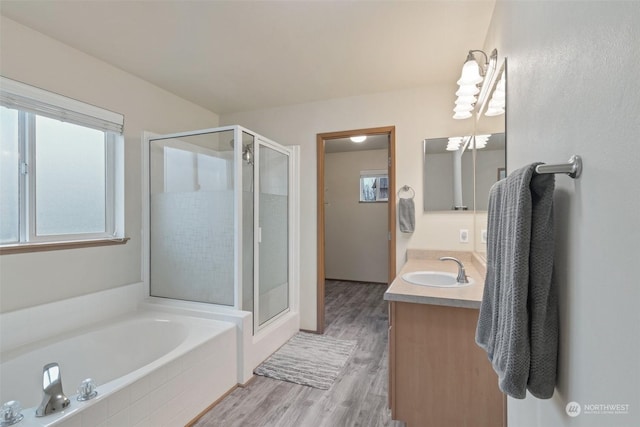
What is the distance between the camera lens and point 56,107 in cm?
196

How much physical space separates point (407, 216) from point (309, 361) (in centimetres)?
154

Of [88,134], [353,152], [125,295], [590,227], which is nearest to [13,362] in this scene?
[125,295]

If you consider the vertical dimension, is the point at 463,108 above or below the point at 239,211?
above

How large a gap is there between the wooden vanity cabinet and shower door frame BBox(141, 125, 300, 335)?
129 centimetres

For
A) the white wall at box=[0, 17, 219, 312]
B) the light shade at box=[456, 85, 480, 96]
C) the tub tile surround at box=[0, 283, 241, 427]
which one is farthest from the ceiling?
the tub tile surround at box=[0, 283, 241, 427]

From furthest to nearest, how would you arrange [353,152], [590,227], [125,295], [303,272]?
[353,152] < [303,272] < [125,295] < [590,227]

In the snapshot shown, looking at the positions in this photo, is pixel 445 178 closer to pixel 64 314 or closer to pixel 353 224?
pixel 353 224

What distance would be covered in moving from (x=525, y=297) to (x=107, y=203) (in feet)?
9.18

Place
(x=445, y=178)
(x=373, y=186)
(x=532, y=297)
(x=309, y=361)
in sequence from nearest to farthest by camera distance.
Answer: (x=532, y=297) < (x=309, y=361) < (x=445, y=178) < (x=373, y=186)

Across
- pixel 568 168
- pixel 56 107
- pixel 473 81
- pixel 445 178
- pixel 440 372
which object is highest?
pixel 473 81

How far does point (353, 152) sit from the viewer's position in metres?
5.20

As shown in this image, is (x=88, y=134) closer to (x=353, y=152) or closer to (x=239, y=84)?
(x=239, y=84)

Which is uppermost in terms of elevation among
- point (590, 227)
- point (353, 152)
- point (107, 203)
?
point (353, 152)

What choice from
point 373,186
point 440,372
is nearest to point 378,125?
point 440,372
